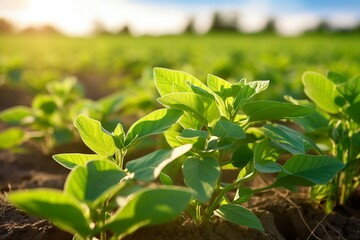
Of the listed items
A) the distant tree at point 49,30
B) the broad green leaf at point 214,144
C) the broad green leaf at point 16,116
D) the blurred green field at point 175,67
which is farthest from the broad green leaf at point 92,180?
the distant tree at point 49,30

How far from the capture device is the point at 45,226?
1.79m

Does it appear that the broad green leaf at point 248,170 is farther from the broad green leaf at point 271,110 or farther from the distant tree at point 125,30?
the distant tree at point 125,30

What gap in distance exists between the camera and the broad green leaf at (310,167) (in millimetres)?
1590

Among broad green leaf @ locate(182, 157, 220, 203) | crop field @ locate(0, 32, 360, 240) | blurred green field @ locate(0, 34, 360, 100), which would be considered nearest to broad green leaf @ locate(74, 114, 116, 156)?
crop field @ locate(0, 32, 360, 240)

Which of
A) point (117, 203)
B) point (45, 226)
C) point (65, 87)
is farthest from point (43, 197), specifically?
point (65, 87)

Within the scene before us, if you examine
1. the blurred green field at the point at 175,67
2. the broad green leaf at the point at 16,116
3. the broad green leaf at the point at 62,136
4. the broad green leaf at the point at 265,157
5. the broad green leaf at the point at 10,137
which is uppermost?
the broad green leaf at the point at 265,157

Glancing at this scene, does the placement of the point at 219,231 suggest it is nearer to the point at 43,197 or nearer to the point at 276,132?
the point at 276,132

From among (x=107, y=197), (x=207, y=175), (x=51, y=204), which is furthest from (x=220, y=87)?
(x=51, y=204)

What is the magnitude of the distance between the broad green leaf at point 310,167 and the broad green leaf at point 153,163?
0.45 m

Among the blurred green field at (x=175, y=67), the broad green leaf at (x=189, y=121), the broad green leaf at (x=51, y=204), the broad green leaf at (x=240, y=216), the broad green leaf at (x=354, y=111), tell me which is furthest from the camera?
the blurred green field at (x=175, y=67)

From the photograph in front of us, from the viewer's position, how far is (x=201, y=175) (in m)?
1.38

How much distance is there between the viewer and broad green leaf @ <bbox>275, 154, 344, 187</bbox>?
1.59 m

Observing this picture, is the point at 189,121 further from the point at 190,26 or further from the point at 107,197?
the point at 190,26

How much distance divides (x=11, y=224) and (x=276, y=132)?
1.06 m
